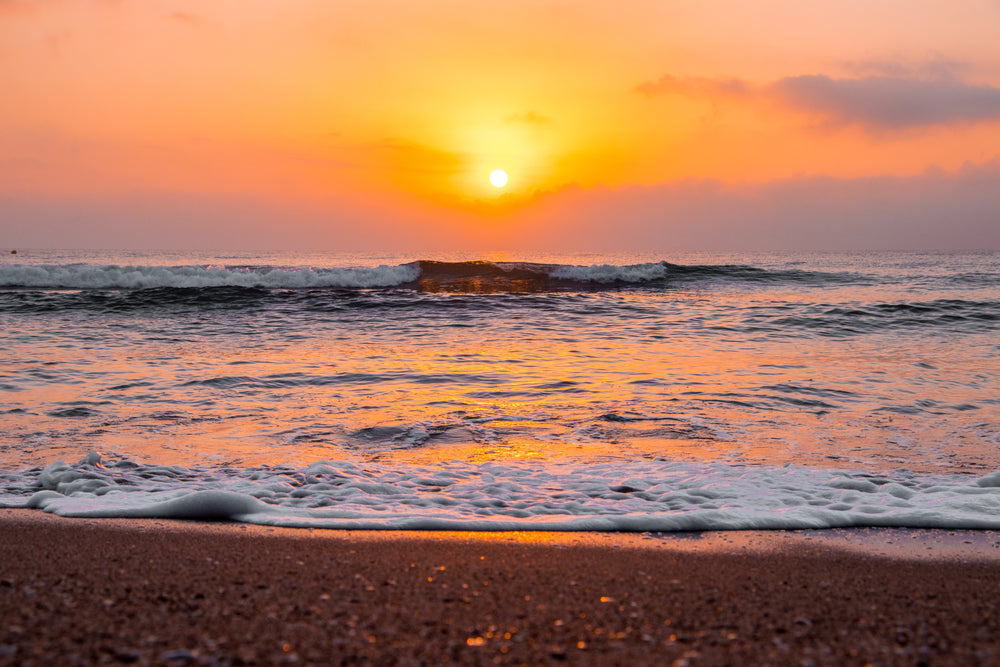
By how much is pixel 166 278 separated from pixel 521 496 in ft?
63.5

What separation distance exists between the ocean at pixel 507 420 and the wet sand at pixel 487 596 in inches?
12.1

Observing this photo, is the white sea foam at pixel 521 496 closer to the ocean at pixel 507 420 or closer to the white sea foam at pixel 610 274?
the ocean at pixel 507 420

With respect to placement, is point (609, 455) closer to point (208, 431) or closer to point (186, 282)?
point (208, 431)

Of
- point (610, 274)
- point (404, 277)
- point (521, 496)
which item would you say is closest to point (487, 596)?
point (521, 496)

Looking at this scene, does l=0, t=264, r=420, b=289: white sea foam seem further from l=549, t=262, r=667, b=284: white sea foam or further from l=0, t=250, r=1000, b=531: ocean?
l=0, t=250, r=1000, b=531: ocean

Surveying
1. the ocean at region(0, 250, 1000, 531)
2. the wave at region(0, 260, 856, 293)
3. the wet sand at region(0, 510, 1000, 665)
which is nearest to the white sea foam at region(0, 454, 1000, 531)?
the ocean at region(0, 250, 1000, 531)

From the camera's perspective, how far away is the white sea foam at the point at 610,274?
74.3 feet

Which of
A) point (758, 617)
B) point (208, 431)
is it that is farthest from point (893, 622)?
point (208, 431)

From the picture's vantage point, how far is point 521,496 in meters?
3.72

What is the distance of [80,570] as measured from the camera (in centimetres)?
244

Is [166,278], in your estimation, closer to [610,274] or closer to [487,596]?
[610,274]

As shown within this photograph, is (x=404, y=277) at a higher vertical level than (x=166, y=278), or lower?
higher

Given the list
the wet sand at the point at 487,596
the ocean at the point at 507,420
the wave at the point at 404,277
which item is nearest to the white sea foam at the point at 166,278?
the wave at the point at 404,277

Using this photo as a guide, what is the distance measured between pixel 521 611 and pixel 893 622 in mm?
1162
